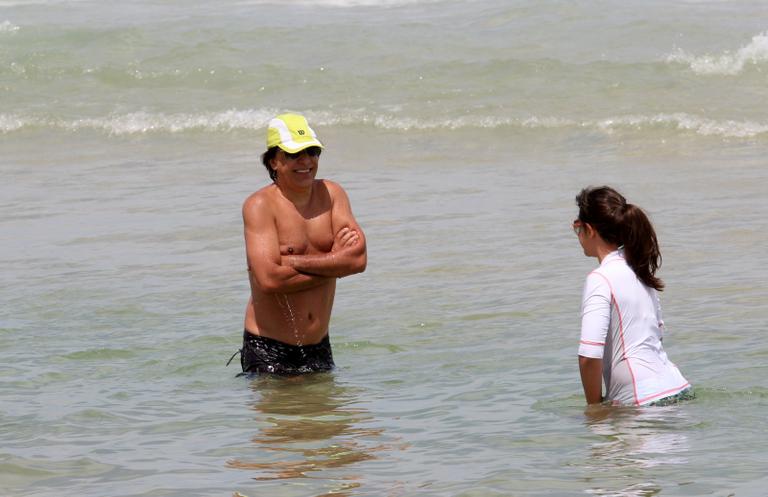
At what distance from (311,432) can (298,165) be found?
4.93ft

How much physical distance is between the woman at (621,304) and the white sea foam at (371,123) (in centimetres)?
1027

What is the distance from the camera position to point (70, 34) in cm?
2453

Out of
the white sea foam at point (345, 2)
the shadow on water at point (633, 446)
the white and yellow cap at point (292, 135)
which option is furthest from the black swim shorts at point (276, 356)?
the white sea foam at point (345, 2)

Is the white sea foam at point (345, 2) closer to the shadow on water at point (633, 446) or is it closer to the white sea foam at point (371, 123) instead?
the white sea foam at point (371, 123)

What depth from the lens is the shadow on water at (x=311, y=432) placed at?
5688mm

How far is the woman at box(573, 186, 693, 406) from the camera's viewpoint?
5824mm

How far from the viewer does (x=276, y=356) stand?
24.8 feet

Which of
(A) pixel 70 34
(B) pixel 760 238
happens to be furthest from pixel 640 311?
(A) pixel 70 34

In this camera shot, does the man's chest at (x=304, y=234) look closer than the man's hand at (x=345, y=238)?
No

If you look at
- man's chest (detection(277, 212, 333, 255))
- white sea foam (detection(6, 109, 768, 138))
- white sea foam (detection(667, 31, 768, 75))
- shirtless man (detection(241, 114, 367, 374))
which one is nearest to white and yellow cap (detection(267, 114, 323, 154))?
shirtless man (detection(241, 114, 367, 374))

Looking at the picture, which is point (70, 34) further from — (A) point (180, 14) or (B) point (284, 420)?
(B) point (284, 420)

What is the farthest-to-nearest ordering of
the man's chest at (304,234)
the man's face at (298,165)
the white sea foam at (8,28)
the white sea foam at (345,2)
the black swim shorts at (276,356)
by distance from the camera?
the white sea foam at (345,2) → the white sea foam at (8,28) → the black swim shorts at (276,356) → the man's chest at (304,234) → the man's face at (298,165)

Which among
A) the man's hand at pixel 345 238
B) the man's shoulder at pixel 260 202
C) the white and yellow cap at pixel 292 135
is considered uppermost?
the white and yellow cap at pixel 292 135

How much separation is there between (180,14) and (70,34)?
7.25 ft
